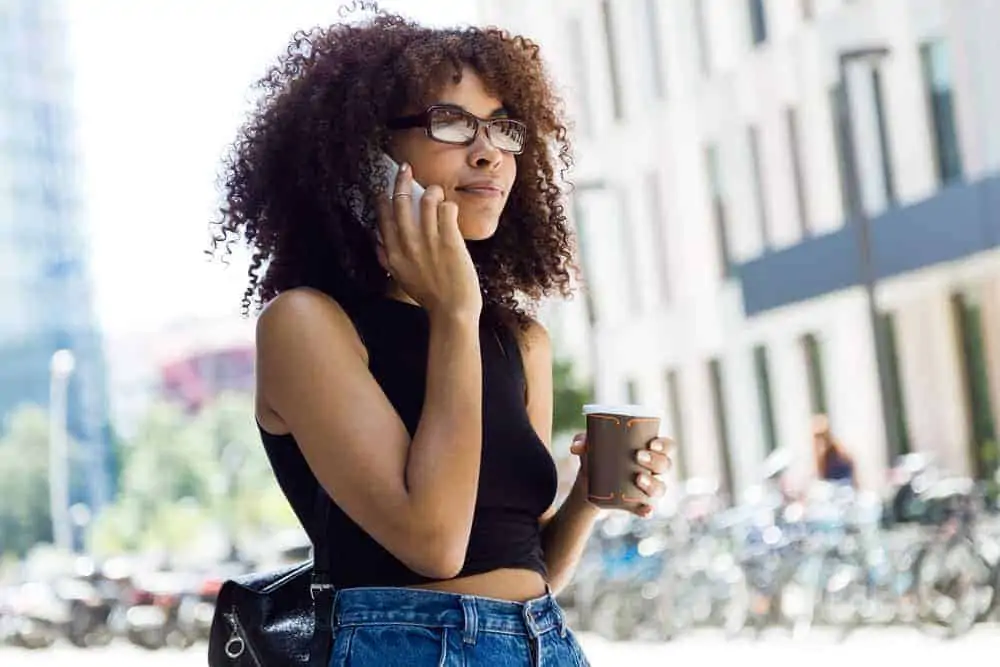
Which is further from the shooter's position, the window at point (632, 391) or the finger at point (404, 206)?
the window at point (632, 391)

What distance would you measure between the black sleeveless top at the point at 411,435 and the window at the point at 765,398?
6935mm

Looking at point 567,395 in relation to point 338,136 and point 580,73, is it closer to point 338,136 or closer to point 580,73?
point 580,73

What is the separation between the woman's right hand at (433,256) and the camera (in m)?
1.12

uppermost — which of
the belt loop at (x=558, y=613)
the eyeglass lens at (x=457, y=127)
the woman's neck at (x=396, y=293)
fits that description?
the eyeglass lens at (x=457, y=127)

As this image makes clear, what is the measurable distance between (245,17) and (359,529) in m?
7.33

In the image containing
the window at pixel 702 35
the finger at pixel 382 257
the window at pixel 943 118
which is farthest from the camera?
the window at pixel 702 35

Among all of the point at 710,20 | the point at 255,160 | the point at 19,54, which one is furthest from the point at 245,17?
the point at 255,160

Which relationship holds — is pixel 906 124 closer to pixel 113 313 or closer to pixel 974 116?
pixel 974 116

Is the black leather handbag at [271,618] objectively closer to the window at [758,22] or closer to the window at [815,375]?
the window at [815,375]

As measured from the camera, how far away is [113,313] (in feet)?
28.8

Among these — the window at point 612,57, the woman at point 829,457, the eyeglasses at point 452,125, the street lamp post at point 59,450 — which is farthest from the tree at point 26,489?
the eyeglasses at point 452,125

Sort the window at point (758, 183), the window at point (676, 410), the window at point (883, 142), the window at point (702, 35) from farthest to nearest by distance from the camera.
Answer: the window at point (676, 410), the window at point (702, 35), the window at point (758, 183), the window at point (883, 142)

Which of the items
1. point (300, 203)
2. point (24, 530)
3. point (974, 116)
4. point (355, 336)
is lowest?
point (24, 530)

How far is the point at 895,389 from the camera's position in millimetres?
7262
